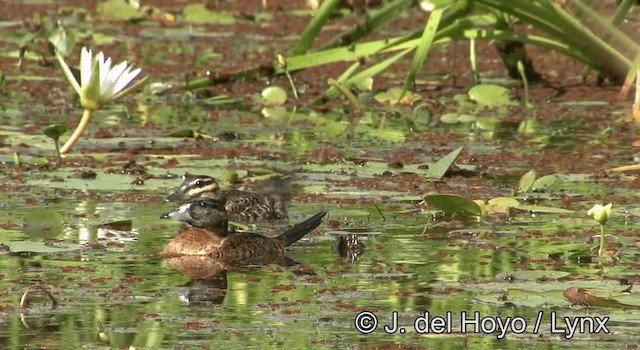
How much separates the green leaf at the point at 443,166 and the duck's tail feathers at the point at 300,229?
4.93 feet

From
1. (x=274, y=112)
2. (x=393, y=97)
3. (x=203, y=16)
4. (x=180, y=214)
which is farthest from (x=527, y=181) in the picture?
(x=203, y=16)

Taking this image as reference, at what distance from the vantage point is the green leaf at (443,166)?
31.7 feet


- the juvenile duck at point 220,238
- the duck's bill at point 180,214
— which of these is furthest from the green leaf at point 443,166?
the duck's bill at point 180,214

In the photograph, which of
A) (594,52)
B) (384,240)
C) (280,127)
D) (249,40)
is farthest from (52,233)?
(249,40)

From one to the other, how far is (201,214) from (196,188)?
76cm

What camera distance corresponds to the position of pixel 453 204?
27.9 ft

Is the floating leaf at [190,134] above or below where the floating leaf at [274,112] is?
below

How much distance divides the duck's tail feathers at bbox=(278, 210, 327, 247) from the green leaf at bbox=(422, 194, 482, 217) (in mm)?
541

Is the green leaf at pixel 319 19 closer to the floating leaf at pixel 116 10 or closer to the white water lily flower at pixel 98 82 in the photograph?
the white water lily flower at pixel 98 82

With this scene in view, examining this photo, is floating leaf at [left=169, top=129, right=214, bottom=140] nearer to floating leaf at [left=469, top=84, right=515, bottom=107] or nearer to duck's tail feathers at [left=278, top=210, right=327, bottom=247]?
floating leaf at [left=469, top=84, right=515, bottom=107]

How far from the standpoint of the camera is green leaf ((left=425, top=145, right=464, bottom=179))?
380 inches

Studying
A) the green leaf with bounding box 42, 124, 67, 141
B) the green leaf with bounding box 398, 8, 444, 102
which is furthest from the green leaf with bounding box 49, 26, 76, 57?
the green leaf with bounding box 398, 8, 444, 102

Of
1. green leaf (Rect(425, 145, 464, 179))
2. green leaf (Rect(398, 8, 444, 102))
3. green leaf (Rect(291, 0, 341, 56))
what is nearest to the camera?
green leaf (Rect(425, 145, 464, 179))

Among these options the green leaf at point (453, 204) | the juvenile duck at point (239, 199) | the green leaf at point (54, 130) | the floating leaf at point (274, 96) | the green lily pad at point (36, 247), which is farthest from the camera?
the floating leaf at point (274, 96)
